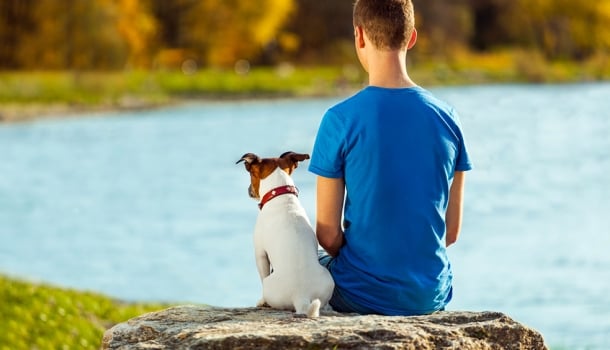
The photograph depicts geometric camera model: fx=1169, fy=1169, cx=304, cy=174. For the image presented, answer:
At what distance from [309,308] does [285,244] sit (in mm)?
230

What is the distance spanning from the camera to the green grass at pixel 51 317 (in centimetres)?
816

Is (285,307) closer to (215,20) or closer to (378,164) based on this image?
(378,164)

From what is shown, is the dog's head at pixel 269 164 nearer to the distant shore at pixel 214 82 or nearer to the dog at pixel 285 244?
the dog at pixel 285 244

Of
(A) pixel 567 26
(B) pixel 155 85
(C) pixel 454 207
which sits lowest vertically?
(C) pixel 454 207

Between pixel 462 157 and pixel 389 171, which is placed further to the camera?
pixel 462 157

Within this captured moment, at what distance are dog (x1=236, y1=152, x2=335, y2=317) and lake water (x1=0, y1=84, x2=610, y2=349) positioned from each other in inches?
275

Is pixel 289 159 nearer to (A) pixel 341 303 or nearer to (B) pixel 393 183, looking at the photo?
(B) pixel 393 183

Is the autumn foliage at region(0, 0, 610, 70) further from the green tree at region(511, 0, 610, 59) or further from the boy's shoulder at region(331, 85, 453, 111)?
the boy's shoulder at region(331, 85, 453, 111)

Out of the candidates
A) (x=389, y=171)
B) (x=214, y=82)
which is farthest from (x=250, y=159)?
(x=214, y=82)

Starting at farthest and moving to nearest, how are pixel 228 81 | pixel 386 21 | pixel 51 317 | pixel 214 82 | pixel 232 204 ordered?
pixel 228 81
pixel 214 82
pixel 232 204
pixel 51 317
pixel 386 21

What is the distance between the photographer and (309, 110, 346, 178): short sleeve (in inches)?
153

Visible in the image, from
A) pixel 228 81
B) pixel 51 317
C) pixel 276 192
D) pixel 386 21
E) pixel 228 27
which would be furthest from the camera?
pixel 228 27

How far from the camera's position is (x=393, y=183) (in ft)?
12.8

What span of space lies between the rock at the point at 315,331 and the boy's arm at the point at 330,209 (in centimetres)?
27
